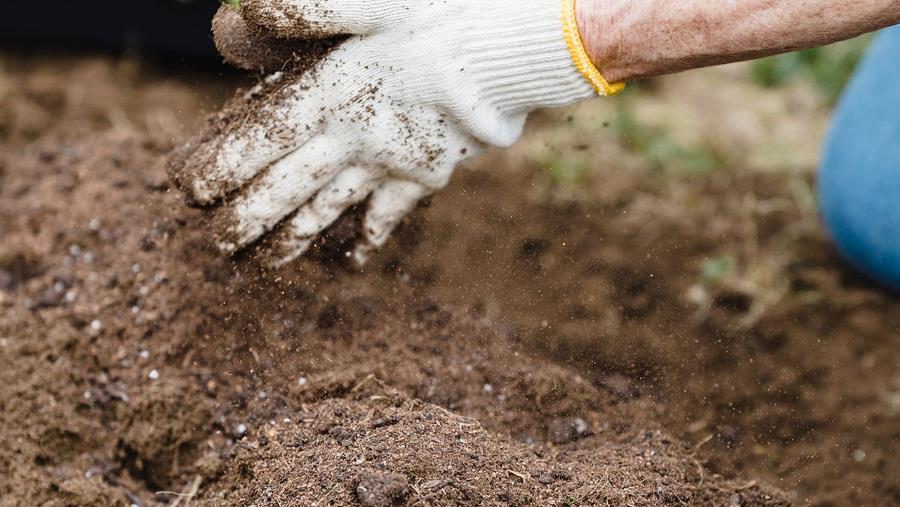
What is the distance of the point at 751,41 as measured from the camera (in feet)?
4.47

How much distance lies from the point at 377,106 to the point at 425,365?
1.59ft

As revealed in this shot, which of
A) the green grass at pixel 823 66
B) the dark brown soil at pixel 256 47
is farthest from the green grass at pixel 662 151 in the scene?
the dark brown soil at pixel 256 47

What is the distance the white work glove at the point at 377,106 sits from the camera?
144 cm

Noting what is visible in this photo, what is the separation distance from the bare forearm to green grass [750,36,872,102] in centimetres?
165

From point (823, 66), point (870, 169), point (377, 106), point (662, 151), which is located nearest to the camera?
point (377, 106)

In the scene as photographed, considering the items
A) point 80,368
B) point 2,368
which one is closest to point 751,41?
point 80,368

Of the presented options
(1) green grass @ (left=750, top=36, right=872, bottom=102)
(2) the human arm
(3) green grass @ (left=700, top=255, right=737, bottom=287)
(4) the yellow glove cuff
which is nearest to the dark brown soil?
(2) the human arm

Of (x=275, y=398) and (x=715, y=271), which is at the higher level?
(x=275, y=398)

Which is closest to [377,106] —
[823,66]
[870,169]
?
[870,169]

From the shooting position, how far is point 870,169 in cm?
199

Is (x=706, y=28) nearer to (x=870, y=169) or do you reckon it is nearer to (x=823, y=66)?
(x=870, y=169)

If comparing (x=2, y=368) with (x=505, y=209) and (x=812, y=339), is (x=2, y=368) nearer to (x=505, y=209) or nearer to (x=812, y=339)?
(x=505, y=209)

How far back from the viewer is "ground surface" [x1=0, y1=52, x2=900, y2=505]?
1.40 meters

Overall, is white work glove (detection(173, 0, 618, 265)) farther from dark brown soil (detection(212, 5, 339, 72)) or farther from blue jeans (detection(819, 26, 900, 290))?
blue jeans (detection(819, 26, 900, 290))
